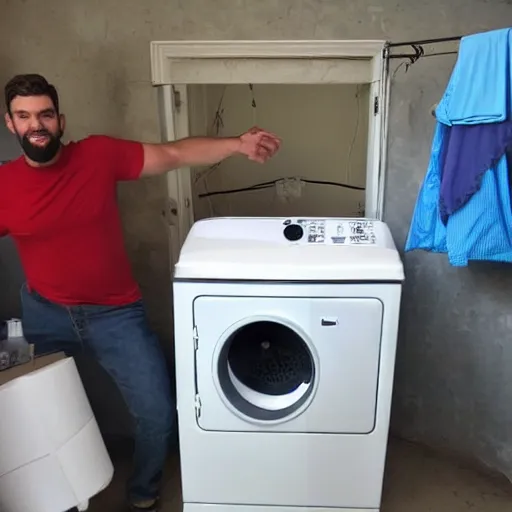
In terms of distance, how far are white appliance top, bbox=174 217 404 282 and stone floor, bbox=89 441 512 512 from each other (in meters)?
1.05

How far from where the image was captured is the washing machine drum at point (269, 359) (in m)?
2.04

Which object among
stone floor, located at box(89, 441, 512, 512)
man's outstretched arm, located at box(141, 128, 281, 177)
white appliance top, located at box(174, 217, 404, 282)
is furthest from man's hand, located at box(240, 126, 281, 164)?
stone floor, located at box(89, 441, 512, 512)

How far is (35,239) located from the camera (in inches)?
76.1

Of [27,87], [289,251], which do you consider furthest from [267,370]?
[27,87]

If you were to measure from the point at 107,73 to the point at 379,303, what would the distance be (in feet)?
4.40

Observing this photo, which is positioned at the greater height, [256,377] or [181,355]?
[181,355]

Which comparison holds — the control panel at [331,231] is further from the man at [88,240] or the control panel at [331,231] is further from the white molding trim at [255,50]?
the white molding trim at [255,50]

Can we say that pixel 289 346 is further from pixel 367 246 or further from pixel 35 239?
pixel 35 239

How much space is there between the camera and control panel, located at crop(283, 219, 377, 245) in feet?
6.41

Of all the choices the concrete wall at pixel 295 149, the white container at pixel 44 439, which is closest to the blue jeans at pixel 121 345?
the white container at pixel 44 439

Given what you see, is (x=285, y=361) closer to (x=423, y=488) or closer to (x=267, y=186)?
(x=423, y=488)

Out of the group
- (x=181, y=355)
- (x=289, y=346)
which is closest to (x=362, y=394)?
(x=289, y=346)

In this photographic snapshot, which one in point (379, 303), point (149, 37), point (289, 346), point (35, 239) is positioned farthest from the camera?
point (149, 37)

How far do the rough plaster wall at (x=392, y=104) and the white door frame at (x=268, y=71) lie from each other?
35 millimetres
